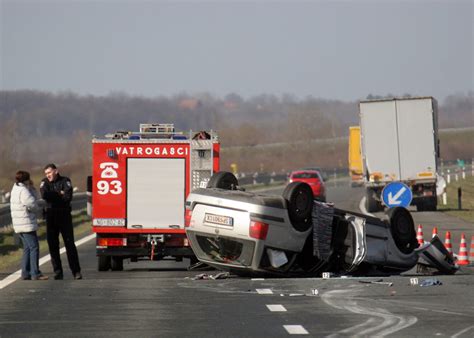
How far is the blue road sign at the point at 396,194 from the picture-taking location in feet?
86.8

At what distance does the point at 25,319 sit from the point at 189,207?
555 cm

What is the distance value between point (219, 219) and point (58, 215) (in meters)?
2.94

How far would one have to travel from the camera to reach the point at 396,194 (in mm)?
26547

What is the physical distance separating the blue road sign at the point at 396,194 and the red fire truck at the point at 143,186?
6.23m

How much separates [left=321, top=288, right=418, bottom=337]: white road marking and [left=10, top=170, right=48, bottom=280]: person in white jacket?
215 inches

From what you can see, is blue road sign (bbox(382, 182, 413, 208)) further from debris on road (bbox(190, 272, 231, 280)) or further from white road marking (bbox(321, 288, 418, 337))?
white road marking (bbox(321, 288, 418, 337))

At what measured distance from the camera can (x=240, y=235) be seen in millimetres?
17516

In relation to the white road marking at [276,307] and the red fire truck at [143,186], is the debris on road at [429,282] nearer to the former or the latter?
the white road marking at [276,307]

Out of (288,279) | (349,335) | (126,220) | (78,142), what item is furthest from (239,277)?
(78,142)

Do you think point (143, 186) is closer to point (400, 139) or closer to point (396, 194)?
point (396, 194)

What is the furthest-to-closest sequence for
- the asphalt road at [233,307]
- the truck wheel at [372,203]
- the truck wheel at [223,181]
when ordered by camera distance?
1. the truck wheel at [372,203]
2. the truck wheel at [223,181]
3. the asphalt road at [233,307]

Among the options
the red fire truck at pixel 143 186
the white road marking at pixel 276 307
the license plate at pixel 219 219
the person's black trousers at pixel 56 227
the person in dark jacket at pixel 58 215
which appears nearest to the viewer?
the white road marking at pixel 276 307

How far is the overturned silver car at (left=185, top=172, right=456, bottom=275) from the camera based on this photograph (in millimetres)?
17500

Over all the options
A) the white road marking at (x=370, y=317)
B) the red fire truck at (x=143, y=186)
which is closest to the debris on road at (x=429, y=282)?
the white road marking at (x=370, y=317)
